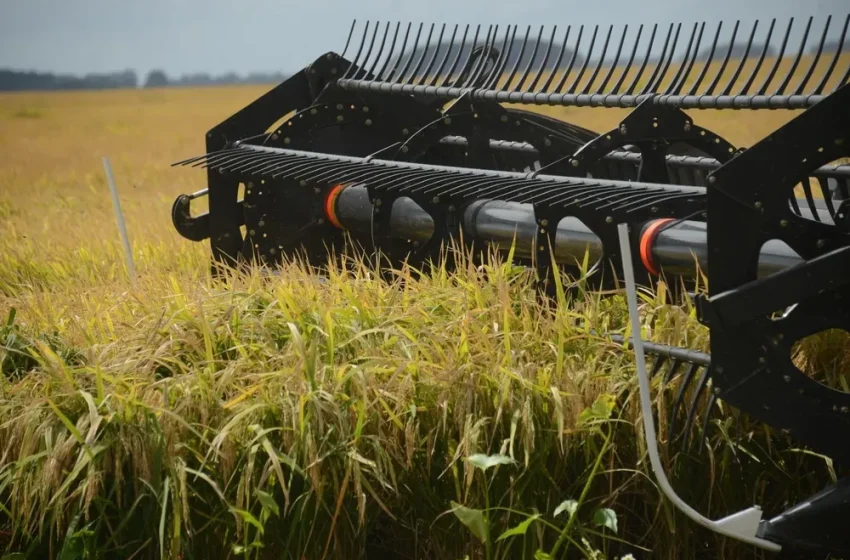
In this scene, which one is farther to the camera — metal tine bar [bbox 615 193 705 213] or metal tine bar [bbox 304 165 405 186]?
metal tine bar [bbox 304 165 405 186]

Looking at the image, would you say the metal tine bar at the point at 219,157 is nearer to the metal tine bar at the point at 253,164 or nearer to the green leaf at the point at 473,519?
the metal tine bar at the point at 253,164

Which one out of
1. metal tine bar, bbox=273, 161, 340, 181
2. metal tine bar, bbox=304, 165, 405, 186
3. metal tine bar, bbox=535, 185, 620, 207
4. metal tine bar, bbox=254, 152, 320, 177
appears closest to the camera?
metal tine bar, bbox=535, 185, 620, 207

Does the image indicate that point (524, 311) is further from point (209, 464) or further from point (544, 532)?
point (209, 464)

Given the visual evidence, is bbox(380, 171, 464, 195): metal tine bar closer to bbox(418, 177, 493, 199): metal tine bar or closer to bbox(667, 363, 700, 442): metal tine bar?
bbox(418, 177, 493, 199): metal tine bar

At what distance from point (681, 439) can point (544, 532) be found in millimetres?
383

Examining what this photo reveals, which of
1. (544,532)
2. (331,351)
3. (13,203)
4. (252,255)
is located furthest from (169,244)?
(544,532)

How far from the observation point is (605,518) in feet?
7.93

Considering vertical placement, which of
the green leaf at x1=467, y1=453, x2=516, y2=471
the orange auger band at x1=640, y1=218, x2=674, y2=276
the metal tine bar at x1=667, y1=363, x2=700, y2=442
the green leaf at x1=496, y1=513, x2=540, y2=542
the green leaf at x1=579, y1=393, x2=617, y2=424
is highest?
the orange auger band at x1=640, y1=218, x2=674, y2=276

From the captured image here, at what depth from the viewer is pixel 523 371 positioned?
2.57 metres

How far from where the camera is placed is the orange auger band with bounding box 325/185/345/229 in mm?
3840

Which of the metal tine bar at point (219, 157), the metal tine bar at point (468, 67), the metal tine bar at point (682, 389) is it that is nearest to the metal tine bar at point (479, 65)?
the metal tine bar at point (468, 67)

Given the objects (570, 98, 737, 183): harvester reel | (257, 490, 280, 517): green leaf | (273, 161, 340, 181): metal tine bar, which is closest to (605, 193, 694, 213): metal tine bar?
(570, 98, 737, 183): harvester reel

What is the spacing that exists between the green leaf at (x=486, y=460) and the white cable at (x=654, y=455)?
1.09 ft

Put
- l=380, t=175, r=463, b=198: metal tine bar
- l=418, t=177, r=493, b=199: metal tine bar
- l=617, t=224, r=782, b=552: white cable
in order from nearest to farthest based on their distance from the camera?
l=617, t=224, r=782, b=552: white cable, l=418, t=177, r=493, b=199: metal tine bar, l=380, t=175, r=463, b=198: metal tine bar
